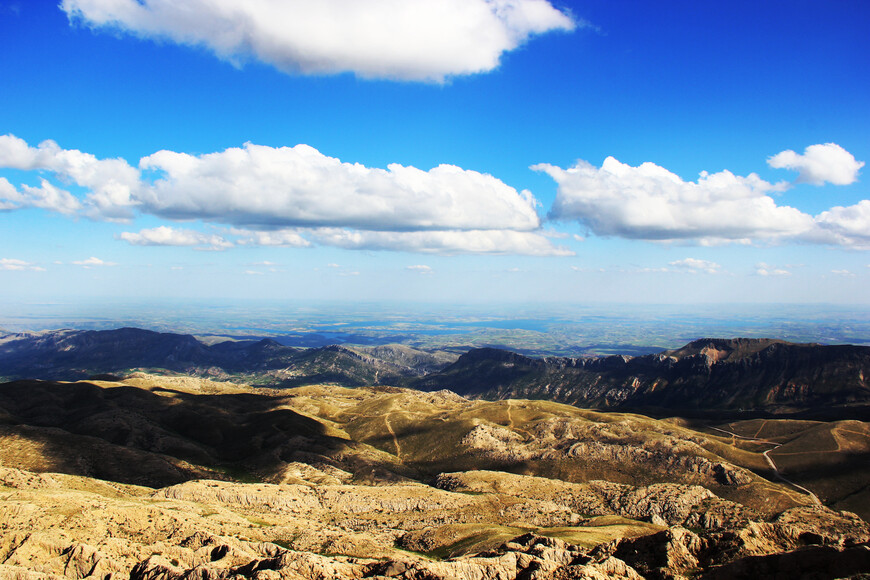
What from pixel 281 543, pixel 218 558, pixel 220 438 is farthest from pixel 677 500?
pixel 220 438

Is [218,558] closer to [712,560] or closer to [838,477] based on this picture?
[712,560]

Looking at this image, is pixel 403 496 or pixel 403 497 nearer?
pixel 403 497

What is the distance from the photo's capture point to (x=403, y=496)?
104 meters

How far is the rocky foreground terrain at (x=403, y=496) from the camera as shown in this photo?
4959cm

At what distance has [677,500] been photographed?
4343 inches

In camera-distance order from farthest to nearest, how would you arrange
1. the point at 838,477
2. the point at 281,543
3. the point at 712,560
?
the point at 838,477
the point at 281,543
the point at 712,560

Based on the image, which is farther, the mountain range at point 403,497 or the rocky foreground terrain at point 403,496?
the rocky foreground terrain at point 403,496

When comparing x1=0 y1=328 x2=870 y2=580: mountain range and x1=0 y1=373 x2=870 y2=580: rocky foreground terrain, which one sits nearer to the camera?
x1=0 y1=328 x2=870 y2=580: mountain range

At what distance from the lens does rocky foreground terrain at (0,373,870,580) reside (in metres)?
A: 49.6

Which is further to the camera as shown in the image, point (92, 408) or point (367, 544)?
point (92, 408)

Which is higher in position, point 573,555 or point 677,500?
point 573,555

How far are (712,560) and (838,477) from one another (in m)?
139

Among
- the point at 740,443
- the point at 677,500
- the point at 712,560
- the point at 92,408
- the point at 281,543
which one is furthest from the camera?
the point at 740,443

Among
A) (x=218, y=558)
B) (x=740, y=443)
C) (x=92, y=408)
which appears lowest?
(x=740, y=443)
